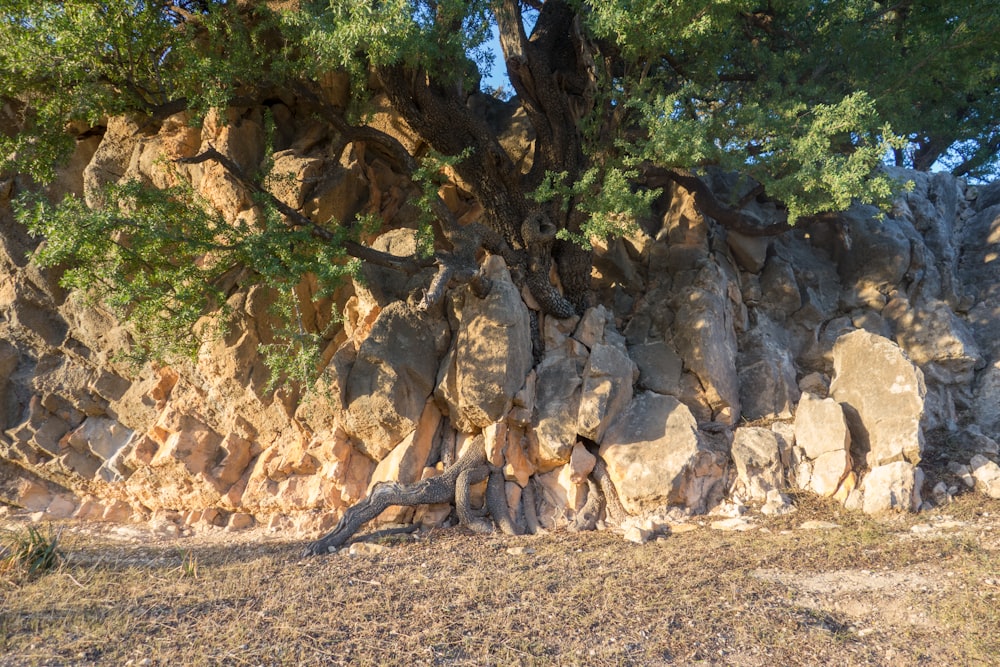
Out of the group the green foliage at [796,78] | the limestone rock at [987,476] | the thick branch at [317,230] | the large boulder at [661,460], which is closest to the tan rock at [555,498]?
the large boulder at [661,460]

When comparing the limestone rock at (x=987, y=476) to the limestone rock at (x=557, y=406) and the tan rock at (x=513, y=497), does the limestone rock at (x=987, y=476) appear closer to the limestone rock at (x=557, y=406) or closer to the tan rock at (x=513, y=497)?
the limestone rock at (x=557, y=406)

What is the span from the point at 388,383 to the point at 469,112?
15.6 ft

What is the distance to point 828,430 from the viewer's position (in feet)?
28.3

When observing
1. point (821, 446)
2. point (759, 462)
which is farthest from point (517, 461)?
point (821, 446)

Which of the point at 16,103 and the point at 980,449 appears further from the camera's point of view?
the point at 16,103

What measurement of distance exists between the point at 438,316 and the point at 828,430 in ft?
19.9

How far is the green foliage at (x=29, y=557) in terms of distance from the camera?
19.7 ft

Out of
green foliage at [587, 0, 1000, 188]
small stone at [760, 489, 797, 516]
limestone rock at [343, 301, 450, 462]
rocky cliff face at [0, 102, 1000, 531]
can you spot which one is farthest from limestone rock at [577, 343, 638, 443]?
green foliage at [587, 0, 1000, 188]

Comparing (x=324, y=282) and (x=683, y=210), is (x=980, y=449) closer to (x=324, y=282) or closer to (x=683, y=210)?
(x=683, y=210)

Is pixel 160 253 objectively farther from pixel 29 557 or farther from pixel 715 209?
pixel 715 209

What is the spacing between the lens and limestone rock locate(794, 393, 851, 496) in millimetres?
8336

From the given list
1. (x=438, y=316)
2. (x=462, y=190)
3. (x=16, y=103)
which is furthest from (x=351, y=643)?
(x=16, y=103)

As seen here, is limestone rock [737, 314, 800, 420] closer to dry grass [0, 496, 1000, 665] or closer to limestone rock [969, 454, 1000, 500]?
limestone rock [969, 454, 1000, 500]

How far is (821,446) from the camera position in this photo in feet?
28.2
